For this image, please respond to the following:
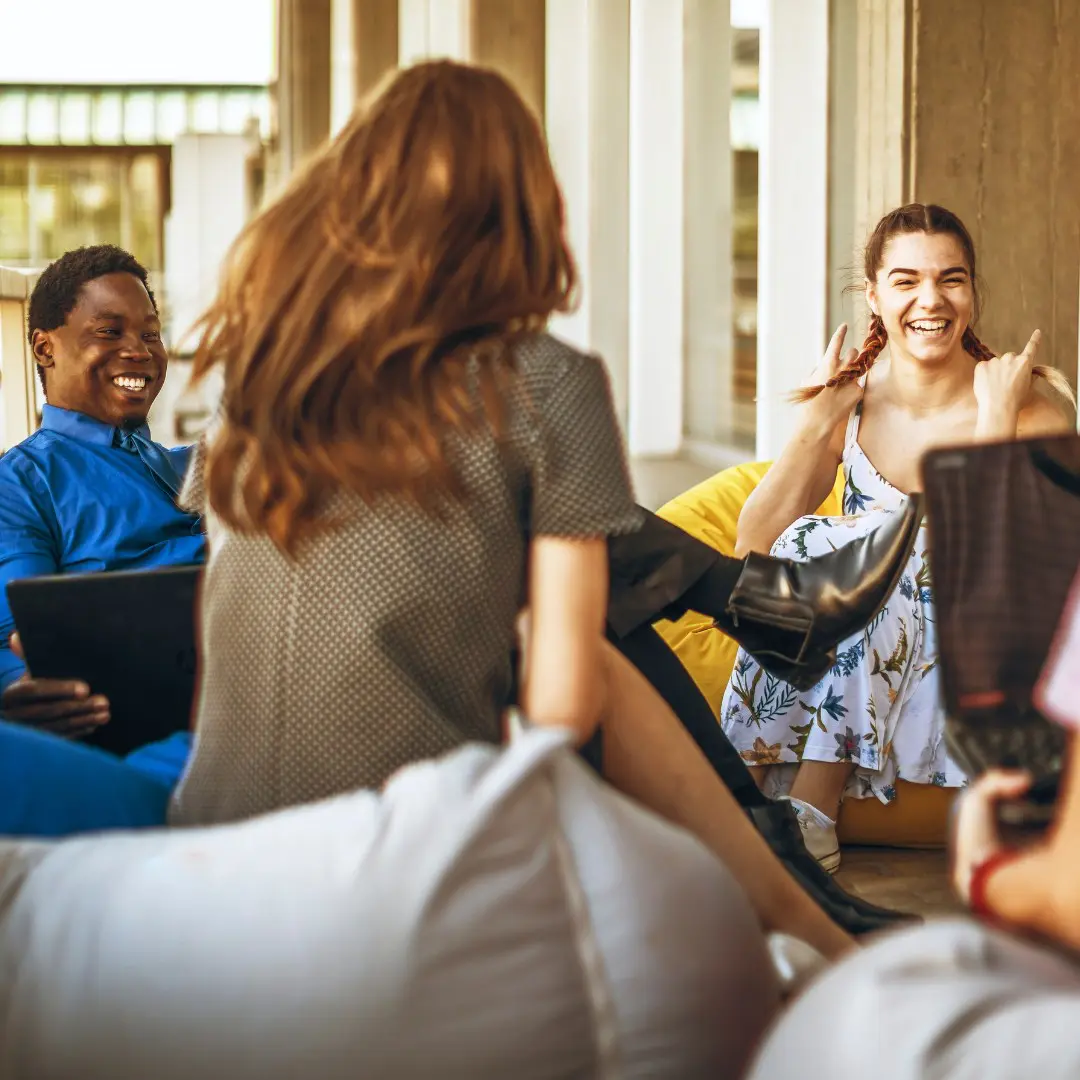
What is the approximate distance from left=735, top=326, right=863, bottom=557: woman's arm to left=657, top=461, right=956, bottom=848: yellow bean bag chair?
15 centimetres

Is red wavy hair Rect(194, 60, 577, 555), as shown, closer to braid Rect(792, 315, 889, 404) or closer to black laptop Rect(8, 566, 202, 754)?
black laptop Rect(8, 566, 202, 754)

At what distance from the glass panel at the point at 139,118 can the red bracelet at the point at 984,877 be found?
62.2ft

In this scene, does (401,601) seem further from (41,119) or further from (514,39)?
(41,119)

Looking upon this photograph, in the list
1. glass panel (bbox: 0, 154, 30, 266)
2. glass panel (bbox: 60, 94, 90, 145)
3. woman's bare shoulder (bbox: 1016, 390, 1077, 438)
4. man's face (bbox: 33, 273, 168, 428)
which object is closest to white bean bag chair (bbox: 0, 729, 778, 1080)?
man's face (bbox: 33, 273, 168, 428)

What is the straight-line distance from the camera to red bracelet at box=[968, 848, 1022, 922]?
1.16 metres

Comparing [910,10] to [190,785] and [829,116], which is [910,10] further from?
[190,785]

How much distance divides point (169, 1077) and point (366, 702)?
1.24 ft

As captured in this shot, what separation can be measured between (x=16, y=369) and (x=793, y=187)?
235 cm

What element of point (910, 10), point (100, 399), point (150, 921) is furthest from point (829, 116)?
point (150, 921)

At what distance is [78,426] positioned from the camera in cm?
261

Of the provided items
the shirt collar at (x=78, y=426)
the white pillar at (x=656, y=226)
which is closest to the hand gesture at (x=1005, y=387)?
the shirt collar at (x=78, y=426)

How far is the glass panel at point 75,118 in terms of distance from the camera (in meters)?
18.5

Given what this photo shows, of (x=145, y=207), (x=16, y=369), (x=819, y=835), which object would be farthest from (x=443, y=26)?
(x=145, y=207)

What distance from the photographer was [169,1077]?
1.20 metres
